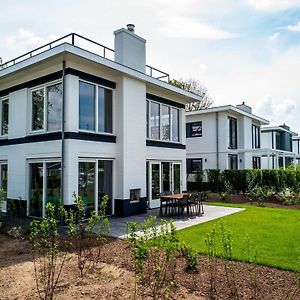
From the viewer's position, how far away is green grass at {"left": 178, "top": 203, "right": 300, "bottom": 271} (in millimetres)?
6423

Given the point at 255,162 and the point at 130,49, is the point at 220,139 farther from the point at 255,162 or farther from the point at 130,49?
the point at 130,49

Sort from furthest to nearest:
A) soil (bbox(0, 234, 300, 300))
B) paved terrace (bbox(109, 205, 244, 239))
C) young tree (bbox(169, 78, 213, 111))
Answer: young tree (bbox(169, 78, 213, 111)) → paved terrace (bbox(109, 205, 244, 239)) → soil (bbox(0, 234, 300, 300))

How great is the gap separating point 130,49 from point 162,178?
5889 mm

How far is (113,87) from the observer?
39.9ft

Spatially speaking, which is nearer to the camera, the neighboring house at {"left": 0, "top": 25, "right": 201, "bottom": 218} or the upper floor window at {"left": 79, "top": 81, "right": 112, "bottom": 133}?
the neighboring house at {"left": 0, "top": 25, "right": 201, "bottom": 218}

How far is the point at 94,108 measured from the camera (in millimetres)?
11367

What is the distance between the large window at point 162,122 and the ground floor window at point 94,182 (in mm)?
3154

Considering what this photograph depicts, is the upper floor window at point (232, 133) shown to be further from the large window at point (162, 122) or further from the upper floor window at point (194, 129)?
the large window at point (162, 122)

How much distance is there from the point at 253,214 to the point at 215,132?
37.6 ft

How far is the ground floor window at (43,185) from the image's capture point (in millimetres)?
10703

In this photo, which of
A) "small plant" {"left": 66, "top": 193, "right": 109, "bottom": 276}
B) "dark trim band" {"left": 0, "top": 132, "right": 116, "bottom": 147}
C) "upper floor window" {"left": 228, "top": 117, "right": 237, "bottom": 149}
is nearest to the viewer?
"small plant" {"left": 66, "top": 193, "right": 109, "bottom": 276}

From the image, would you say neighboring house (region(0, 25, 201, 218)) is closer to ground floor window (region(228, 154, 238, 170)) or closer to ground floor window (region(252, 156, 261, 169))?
ground floor window (region(228, 154, 238, 170))

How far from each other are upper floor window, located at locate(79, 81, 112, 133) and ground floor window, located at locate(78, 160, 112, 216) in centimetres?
127

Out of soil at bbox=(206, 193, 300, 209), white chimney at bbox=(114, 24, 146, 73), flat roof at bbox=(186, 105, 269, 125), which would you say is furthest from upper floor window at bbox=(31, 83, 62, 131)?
flat roof at bbox=(186, 105, 269, 125)
